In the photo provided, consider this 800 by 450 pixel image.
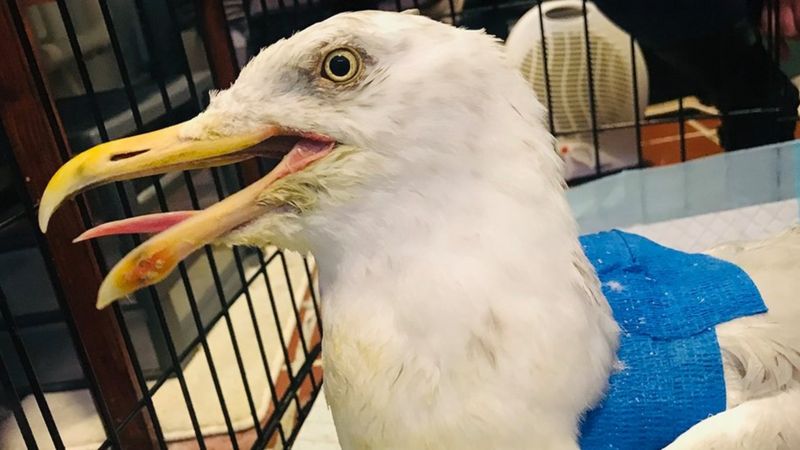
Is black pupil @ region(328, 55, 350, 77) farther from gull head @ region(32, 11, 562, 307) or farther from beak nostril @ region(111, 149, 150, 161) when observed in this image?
beak nostril @ region(111, 149, 150, 161)

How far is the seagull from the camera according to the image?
0.50 metres

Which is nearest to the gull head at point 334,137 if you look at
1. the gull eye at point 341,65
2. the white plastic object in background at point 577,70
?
the gull eye at point 341,65

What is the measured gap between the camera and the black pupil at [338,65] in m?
0.50

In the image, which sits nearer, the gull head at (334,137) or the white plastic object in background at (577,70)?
the gull head at (334,137)

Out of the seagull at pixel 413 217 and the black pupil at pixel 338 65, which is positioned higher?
the black pupil at pixel 338 65

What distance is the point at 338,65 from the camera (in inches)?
19.6

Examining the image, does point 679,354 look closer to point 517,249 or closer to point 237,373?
point 517,249

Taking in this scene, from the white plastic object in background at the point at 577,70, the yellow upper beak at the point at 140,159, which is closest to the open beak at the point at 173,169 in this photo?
the yellow upper beak at the point at 140,159

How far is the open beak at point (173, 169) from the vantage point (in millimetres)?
501

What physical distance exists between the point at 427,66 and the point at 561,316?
Result: 18cm

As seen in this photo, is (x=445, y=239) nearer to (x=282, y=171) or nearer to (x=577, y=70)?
(x=282, y=171)

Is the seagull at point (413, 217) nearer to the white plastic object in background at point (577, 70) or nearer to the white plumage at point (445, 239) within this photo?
the white plumage at point (445, 239)

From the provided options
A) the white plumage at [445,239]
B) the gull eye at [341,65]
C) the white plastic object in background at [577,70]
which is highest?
the gull eye at [341,65]

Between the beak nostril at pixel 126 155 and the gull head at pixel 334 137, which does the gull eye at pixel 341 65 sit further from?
the beak nostril at pixel 126 155
